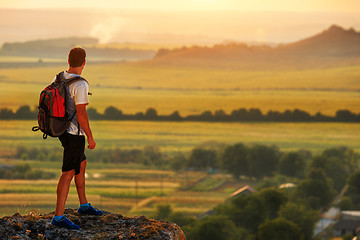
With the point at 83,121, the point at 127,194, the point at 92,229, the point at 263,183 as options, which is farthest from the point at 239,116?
the point at 83,121

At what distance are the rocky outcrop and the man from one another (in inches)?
6.6

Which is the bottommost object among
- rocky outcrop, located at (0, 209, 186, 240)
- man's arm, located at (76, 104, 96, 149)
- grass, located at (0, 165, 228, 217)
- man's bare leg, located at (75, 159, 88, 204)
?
grass, located at (0, 165, 228, 217)

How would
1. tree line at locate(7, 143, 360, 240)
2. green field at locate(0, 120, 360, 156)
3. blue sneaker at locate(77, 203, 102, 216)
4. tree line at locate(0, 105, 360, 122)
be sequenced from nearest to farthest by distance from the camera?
1. blue sneaker at locate(77, 203, 102, 216)
2. tree line at locate(7, 143, 360, 240)
3. green field at locate(0, 120, 360, 156)
4. tree line at locate(0, 105, 360, 122)

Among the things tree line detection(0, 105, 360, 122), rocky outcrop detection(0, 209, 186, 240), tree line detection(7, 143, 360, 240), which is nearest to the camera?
rocky outcrop detection(0, 209, 186, 240)

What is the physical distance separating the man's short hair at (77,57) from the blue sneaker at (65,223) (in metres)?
Answer: 1.76

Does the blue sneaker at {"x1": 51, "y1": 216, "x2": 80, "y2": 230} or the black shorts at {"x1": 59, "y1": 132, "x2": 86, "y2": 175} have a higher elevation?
the black shorts at {"x1": 59, "y1": 132, "x2": 86, "y2": 175}

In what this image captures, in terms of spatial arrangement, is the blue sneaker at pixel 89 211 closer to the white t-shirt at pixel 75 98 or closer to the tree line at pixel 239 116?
the white t-shirt at pixel 75 98

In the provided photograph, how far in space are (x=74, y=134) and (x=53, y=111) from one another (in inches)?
16.9

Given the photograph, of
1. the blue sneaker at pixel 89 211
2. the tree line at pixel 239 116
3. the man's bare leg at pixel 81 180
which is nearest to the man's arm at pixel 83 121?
the man's bare leg at pixel 81 180

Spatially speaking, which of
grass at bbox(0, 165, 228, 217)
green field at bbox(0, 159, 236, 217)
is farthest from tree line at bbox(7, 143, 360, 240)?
grass at bbox(0, 165, 228, 217)

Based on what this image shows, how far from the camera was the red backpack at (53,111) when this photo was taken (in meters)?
7.41

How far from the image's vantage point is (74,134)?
773 centimetres

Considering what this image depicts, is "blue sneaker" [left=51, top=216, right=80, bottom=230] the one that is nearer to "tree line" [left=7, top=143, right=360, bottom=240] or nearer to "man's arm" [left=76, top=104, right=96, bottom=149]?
"man's arm" [left=76, top=104, right=96, bottom=149]

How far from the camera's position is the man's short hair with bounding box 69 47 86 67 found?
7.77 meters
